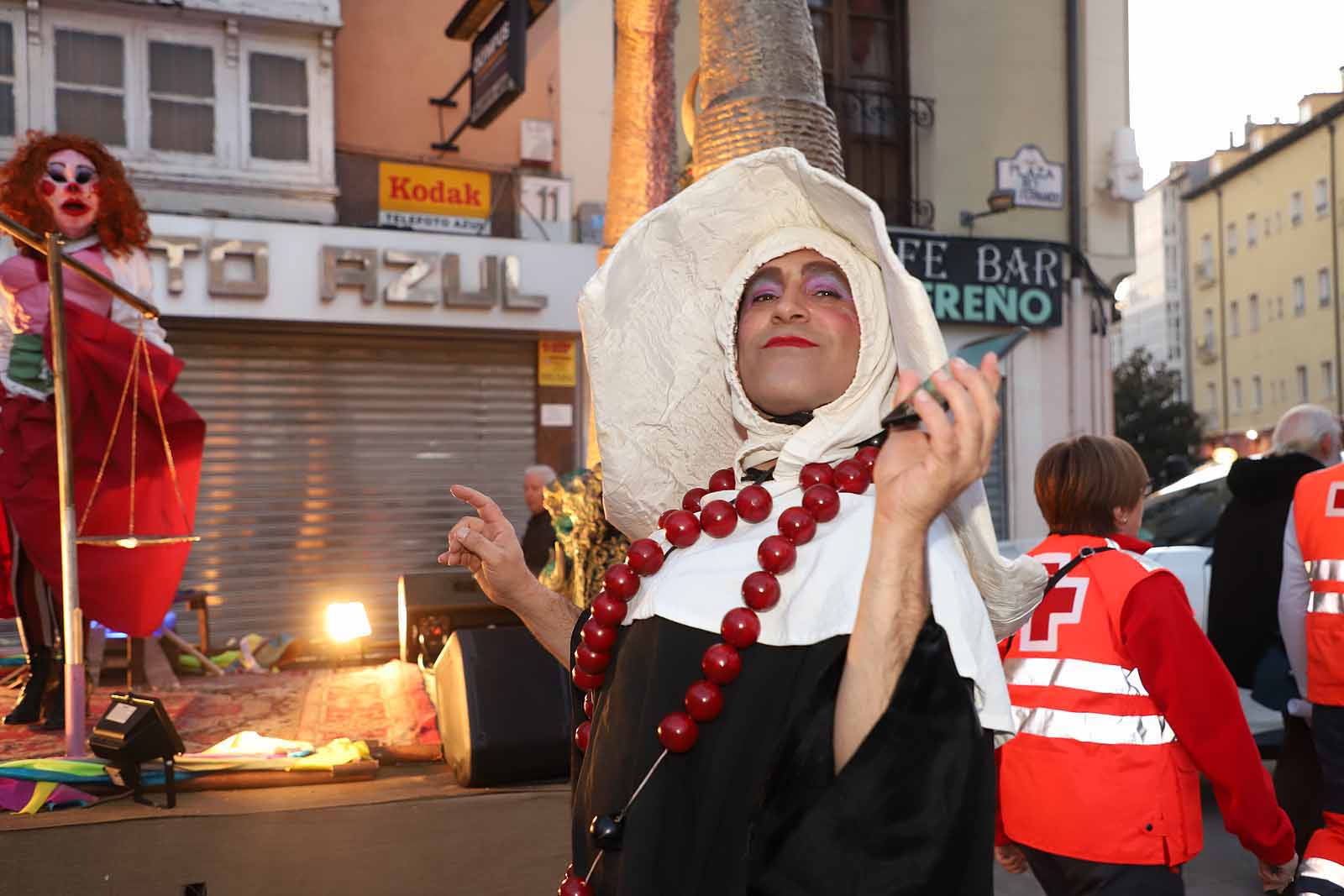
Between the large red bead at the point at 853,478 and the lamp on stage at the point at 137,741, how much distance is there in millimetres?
3167

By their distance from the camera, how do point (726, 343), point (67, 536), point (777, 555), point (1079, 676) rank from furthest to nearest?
point (67, 536) < point (1079, 676) < point (726, 343) < point (777, 555)

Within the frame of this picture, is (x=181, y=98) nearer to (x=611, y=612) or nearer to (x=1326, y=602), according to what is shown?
(x=1326, y=602)

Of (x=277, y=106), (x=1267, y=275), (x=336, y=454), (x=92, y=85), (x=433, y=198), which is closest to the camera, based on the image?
(x=92, y=85)

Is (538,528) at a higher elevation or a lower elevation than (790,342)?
lower

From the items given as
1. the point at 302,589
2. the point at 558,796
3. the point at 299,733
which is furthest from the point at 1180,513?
the point at 302,589

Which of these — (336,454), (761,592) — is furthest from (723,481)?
(336,454)

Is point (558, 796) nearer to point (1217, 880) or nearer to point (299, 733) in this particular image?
point (299, 733)

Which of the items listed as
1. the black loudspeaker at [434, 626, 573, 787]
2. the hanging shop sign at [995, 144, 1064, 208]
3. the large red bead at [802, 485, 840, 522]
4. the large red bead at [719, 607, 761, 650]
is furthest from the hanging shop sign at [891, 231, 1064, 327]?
the large red bead at [719, 607, 761, 650]

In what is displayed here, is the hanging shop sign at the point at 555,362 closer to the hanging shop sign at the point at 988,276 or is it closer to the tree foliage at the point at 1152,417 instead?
the hanging shop sign at the point at 988,276

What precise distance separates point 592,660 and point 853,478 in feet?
1.46

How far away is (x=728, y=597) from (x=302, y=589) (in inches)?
377

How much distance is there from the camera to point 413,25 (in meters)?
11.0

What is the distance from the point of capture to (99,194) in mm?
5090

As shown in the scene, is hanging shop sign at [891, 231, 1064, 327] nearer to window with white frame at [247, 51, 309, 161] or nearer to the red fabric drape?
window with white frame at [247, 51, 309, 161]
